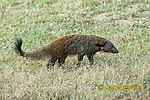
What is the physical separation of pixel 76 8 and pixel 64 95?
690 centimetres

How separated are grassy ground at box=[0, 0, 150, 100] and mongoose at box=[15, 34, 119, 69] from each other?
241 millimetres

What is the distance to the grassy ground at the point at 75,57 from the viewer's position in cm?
427

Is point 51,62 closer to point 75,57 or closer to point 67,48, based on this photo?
point 67,48

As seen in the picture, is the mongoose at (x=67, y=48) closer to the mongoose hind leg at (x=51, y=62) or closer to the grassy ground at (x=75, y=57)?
the mongoose hind leg at (x=51, y=62)

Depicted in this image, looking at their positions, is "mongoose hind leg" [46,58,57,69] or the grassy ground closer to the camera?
the grassy ground

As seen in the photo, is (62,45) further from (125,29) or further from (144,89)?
(125,29)

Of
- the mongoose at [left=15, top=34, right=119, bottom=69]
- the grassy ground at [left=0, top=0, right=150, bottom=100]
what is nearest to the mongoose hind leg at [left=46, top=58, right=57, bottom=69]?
the mongoose at [left=15, top=34, right=119, bottom=69]

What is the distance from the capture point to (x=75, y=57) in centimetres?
712

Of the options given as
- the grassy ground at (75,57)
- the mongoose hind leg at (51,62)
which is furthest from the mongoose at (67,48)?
the grassy ground at (75,57)

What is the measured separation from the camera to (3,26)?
9.87m

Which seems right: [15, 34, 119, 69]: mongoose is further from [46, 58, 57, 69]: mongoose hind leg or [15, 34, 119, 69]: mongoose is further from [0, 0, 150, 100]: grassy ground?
[0, 0, 150, 100]: grassy ground

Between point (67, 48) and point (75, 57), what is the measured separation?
96 cm

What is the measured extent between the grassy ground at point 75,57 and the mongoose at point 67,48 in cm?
24

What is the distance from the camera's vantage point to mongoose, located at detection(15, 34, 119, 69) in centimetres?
613
